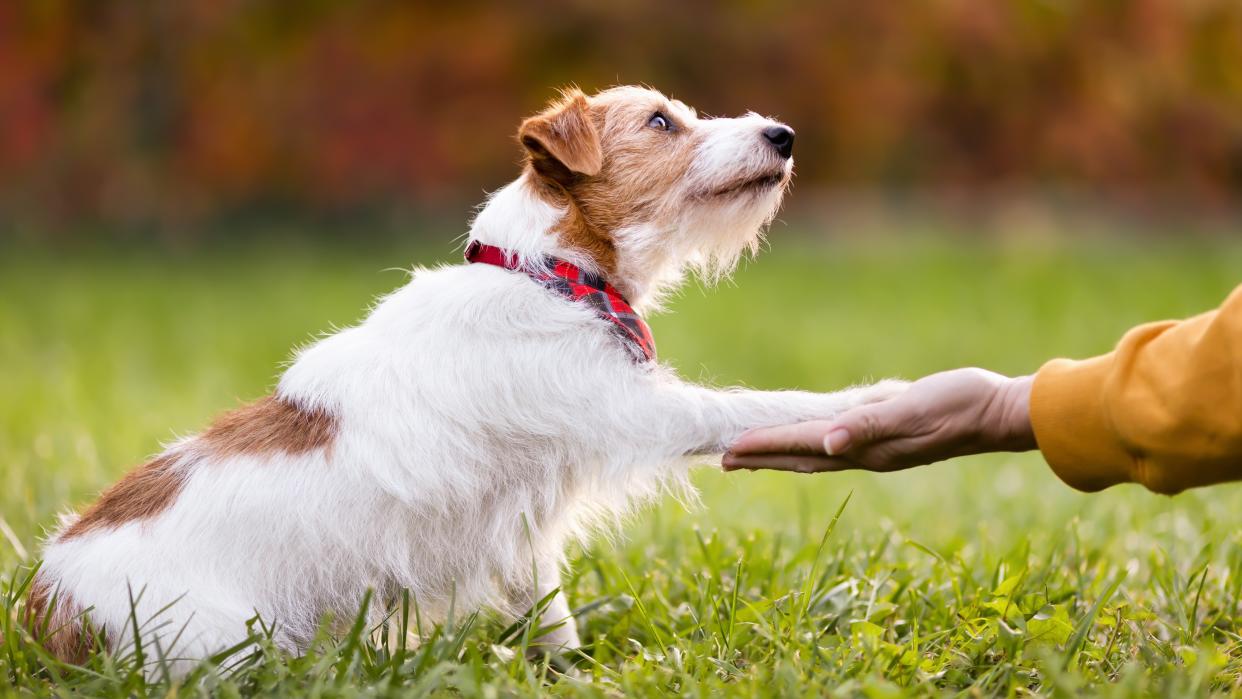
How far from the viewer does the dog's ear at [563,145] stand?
328cm

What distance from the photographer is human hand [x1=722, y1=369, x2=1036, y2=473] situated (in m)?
2.81

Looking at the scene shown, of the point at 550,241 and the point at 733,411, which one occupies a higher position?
the point at 550,241

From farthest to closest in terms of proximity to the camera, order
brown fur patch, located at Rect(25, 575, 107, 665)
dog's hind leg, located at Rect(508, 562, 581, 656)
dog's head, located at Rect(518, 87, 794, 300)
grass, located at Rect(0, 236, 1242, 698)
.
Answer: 1. dog's head, located at Rect(518, 87, 794, 300)
2. dog's hind leg, located at Rect(508, 562, 581, 656)
3. brown fur patch, located at Rect(25, 575, 107, 665)
4. grass, located at Rect(0, 236, 1242, 698)

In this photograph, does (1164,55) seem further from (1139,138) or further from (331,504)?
(331,504)

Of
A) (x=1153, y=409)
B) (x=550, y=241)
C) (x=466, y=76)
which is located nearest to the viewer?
(x=1153, y=409)

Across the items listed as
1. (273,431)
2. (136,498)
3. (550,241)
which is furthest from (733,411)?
(136,498)

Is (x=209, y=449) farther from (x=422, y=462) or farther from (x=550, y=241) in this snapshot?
(x=550, y=241)

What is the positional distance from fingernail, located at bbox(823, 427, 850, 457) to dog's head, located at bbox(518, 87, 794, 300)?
0.82 meters

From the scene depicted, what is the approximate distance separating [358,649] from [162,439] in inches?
128

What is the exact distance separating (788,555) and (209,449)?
1.95m

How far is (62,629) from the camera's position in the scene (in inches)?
114

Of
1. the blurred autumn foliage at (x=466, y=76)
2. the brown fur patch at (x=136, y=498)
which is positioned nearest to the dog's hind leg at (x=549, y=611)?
the brown fur patch at (x=136, y=498)

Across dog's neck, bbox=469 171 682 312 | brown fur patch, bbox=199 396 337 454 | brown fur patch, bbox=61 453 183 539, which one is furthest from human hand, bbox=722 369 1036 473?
brown fur patch, bbox=61 453 183 539

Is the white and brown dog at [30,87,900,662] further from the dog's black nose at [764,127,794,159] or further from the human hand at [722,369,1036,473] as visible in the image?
the dog's black nose at [764,127,794,159]
